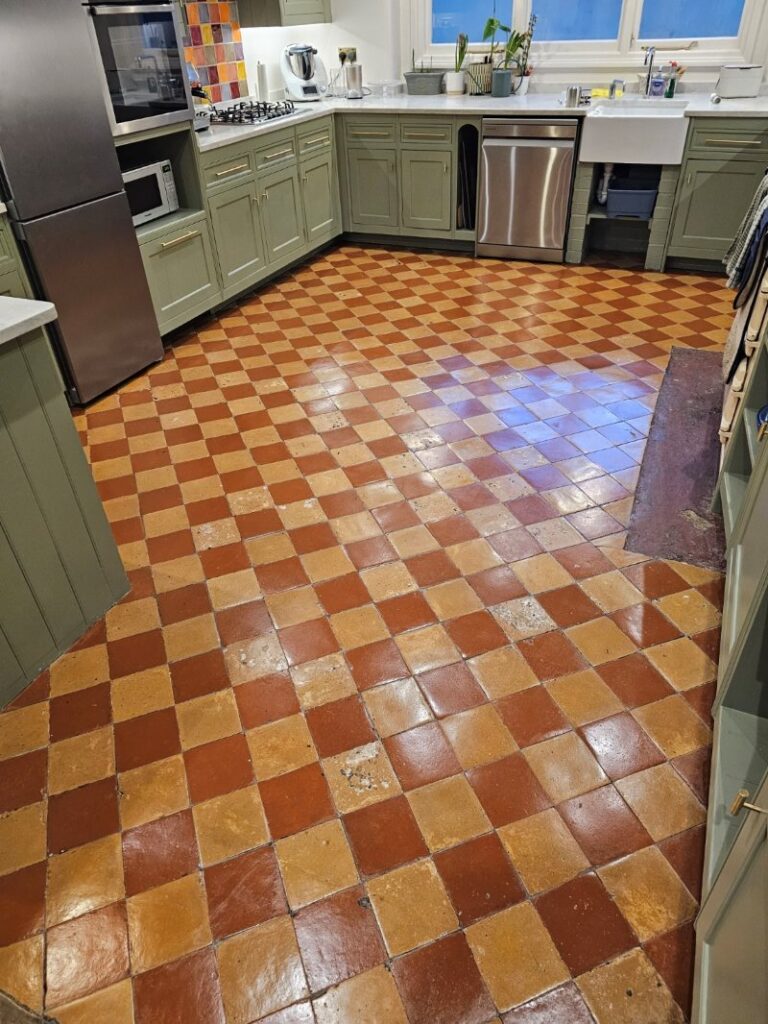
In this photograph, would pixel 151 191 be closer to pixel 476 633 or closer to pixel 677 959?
pixel 476 633

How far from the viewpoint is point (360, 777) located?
5.39 feet

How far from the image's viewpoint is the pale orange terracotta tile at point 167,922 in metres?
1.34

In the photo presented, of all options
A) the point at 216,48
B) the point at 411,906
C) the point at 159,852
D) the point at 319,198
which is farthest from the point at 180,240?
the point at 411,906

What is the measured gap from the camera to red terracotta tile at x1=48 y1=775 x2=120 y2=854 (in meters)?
1.54

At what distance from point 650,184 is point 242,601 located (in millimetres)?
3893

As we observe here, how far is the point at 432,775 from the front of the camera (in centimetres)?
164

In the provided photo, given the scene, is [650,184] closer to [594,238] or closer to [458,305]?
[594,238]

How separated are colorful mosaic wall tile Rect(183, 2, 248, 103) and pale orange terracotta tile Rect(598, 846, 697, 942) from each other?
14.9ft

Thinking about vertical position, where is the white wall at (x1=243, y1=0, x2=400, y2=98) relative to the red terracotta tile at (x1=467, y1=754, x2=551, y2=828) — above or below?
above

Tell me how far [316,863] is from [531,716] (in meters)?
0.64

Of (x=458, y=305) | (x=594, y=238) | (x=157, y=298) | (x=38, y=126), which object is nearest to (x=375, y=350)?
(x=458, y=305)

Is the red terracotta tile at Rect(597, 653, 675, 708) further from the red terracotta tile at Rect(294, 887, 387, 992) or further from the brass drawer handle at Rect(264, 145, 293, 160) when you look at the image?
the brass drawer handle at Rect(264, 145, 293, 160)

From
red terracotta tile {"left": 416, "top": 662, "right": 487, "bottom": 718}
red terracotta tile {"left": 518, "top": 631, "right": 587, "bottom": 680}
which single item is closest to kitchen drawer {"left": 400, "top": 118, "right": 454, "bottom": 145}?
red terracotta tile {"left": 518, "top": 631, "right": 587, "bottom": 680}

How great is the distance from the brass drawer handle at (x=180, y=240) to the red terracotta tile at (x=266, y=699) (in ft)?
8.07
